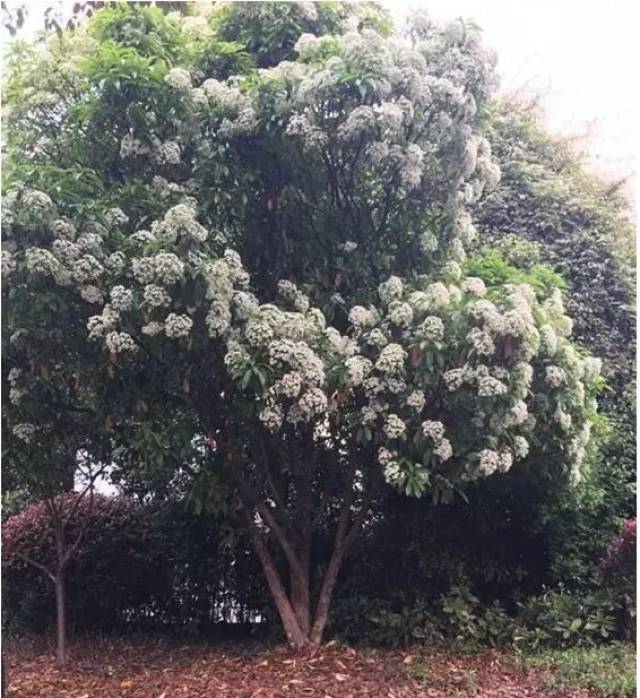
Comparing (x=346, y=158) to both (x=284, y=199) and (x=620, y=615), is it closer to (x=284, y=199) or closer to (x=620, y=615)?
(x=284, y=199)

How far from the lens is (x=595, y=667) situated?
16.1 ft

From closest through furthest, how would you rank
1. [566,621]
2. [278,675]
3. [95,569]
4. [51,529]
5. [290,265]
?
[278,675] < [290,265] < [566,621] < [51,529] < [95,569]

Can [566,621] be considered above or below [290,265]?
below

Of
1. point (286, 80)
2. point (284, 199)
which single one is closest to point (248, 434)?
point (284, 199)

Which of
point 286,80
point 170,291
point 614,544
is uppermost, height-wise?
point 286,80

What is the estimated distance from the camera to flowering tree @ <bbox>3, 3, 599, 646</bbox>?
4.25m

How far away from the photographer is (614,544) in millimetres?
5816

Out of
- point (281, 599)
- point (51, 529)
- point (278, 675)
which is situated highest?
point (51, 529)

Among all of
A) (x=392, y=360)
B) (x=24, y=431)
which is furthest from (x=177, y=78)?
(x=24, y=431)

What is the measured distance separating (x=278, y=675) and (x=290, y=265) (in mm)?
2361

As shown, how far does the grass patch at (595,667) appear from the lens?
4594mm

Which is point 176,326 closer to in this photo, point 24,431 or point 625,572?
point 24,431

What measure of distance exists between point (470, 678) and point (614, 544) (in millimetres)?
1635

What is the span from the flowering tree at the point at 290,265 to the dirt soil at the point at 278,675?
37 cm
